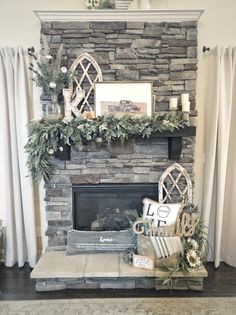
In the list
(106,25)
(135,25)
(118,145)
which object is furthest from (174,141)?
(106,25)

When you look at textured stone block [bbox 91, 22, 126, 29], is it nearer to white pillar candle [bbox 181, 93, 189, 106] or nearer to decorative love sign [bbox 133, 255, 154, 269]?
white pillar candle [bbox 181, 93, 189, 106]

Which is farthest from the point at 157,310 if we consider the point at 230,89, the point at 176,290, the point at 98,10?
the point at 98,10

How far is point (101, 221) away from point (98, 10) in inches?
81.0

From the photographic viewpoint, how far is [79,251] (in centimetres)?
281

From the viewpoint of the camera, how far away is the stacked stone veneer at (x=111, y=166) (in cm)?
283

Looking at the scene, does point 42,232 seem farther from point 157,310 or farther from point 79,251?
point 157,310

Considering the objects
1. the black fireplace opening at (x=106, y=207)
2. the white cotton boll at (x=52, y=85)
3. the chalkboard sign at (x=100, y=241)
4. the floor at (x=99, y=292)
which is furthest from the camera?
the black fireplace opening at (x=106, y=207)

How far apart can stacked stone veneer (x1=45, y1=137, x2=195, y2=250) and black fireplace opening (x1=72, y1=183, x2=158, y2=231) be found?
0.36ft

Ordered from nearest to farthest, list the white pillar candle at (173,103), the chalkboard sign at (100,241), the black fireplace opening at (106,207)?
the white pillar candle at (173,103), the chalkboard sign at (100,241), the black fireplace opening at (106,207)

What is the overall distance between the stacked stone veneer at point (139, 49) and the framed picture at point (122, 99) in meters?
0.09

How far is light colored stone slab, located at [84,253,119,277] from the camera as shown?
2484 millimetres

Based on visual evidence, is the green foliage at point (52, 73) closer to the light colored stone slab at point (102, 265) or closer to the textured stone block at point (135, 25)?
the textured stone block at point (135, 25)

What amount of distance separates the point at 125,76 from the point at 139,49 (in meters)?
0.29

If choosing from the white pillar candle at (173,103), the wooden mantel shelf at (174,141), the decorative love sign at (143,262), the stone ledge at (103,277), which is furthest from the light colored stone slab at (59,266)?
the white pillar candle at (173,103)
